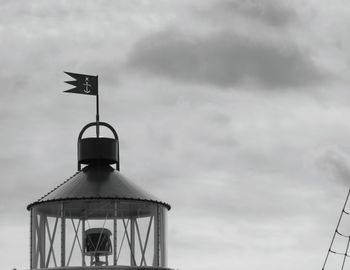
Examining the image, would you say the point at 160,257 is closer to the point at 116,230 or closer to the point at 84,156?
the point at 116,230

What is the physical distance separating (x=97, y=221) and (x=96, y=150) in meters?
2.34

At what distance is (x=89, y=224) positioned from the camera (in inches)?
1261

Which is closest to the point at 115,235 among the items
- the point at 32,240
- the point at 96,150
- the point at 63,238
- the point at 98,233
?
the point at 98,233

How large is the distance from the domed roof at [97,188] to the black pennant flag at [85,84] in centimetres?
263

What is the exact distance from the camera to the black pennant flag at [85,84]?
113 feet

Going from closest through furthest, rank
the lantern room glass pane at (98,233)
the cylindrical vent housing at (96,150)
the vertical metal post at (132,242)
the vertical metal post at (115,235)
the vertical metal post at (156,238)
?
the vertical metal post at (115,235)
the lantern room glass pane at (98,233)
the vertical metal post at (132,242)
the vertical metal post at (156,238)
the cylindrical vent housing at (96,150)

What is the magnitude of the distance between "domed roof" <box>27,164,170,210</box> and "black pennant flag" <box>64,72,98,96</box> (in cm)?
263

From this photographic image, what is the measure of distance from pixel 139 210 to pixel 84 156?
235cm

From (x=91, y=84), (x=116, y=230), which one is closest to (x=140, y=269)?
(x=116, y=230)

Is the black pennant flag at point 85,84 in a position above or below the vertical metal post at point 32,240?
above

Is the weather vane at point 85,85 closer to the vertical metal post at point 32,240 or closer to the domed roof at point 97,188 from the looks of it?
the domed roof at point 97,188

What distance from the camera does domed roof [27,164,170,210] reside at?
3188cm

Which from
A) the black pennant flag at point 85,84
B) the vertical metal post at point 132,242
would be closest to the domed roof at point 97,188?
the vertical metal post at point 132,242

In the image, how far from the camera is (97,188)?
32125 mm
